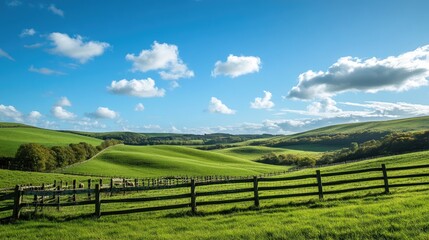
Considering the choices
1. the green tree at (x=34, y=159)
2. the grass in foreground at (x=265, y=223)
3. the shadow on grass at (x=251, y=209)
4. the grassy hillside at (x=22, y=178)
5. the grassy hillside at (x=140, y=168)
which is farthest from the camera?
the green tree at (x=34, y=159)

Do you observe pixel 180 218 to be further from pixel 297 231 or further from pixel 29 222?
pixel 29 222

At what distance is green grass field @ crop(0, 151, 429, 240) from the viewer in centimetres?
1174

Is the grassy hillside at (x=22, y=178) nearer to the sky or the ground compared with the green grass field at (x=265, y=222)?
nearer to the ground

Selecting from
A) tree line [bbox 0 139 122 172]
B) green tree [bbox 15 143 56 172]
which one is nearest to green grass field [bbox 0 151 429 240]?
green tree [bbox 15 143 56 172]

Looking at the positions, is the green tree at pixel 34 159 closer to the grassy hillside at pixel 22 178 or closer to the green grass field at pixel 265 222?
the grassy hillside at pixel 22 178

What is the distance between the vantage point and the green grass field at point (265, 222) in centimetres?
1174

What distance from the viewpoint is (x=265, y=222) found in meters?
13.7

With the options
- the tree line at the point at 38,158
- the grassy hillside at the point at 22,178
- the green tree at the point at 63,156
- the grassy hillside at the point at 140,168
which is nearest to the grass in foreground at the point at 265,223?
the grassy hillside at the point at 22,178

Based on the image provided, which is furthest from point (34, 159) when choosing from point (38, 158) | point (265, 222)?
point (265, 222)

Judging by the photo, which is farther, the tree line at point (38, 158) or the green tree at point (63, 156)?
the green tree at point (63, 156)

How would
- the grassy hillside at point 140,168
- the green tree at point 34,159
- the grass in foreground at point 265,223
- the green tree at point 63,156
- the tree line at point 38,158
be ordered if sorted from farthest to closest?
1. the green tree at point 63,156
2. the tree line at point 38,158
3. the green tree at point 34,159
4. the grassy hillside at point 140,168
5. the grass in foreground at point 265,223

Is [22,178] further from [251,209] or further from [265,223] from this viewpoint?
[265,223]

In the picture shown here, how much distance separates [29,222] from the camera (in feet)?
54.2

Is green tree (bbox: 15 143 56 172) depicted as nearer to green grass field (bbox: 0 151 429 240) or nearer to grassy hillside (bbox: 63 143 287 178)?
grassy hillside (bbox: 63 143 287 178)
